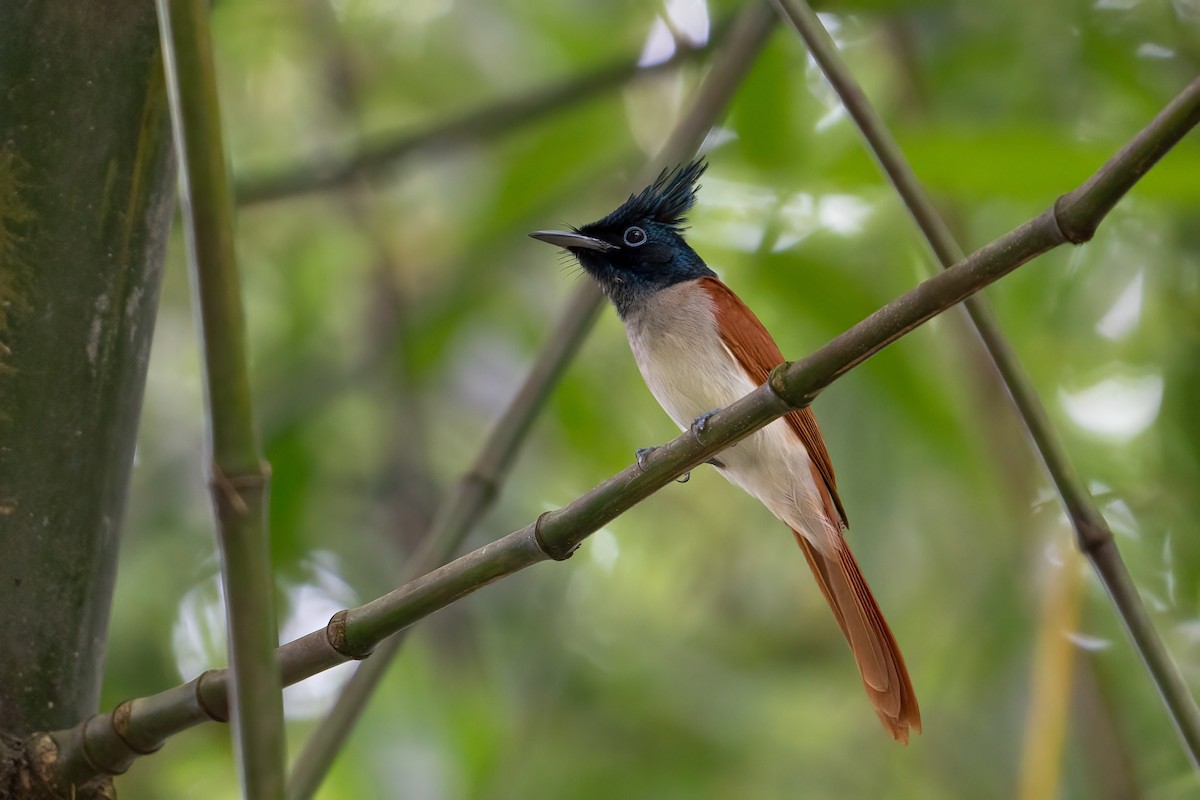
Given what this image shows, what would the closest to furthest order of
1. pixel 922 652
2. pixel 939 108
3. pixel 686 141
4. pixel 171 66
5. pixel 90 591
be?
pixel 171 66 < pixel 90 591 < pixel 686 141 < pixel 939 108 < pixel 922 652

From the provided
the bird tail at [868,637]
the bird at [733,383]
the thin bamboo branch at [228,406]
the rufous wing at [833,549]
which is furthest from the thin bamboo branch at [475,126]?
the thin bamboo branch at [228,406]

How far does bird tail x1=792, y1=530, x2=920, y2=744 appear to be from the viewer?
269cm

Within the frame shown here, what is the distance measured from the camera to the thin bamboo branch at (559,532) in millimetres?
1288

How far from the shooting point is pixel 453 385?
5.00 m

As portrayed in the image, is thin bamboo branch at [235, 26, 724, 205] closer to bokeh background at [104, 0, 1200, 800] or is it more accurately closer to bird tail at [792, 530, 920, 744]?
bokeh background at [104, 0, 1200, 800]

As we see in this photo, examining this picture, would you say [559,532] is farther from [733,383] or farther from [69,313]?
[733,383]

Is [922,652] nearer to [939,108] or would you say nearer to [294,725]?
[939,108]

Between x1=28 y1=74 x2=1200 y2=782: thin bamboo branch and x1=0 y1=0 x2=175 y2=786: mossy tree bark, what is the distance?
0.14 metres

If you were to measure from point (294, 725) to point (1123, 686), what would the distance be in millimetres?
2610

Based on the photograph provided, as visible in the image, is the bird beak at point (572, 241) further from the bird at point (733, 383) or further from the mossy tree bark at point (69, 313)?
the mossy tree bark at point (69, 313)

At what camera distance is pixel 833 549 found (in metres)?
3.23

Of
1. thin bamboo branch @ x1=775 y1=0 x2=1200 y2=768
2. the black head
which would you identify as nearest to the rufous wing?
the black head

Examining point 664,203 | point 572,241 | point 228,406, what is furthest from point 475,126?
point 228,406

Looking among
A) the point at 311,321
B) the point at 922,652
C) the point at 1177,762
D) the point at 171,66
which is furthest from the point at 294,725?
the point at 171,66
